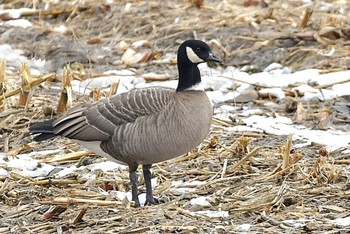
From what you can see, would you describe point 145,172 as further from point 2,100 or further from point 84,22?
point 84,22

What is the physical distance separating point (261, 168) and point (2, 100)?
2730 mm

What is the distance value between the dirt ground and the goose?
33 cm

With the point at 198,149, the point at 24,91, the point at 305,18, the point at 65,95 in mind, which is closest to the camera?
the point at 198,149

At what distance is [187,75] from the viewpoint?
263 inches

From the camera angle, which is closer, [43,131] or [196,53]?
[43,131]

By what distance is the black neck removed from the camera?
6.62 m

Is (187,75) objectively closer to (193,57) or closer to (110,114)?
(193,57)

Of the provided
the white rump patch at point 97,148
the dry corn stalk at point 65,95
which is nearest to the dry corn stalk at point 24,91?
the dry corn stalk at point 65,95

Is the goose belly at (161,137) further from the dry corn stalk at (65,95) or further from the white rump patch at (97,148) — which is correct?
the dry corn stalk at (65,95)

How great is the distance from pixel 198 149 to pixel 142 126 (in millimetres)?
1286

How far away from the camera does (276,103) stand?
9.02m

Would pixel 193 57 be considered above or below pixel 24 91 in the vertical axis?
above

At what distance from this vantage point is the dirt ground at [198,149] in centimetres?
583

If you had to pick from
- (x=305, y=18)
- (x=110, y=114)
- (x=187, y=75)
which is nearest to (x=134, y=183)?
(x=110, y=114)
